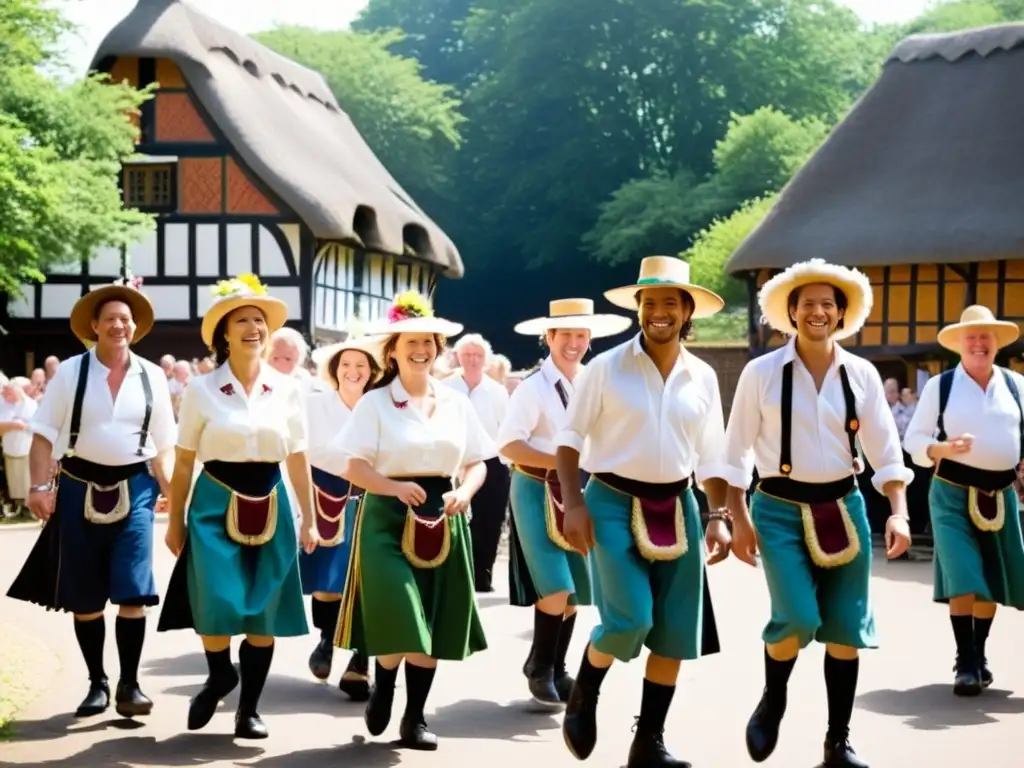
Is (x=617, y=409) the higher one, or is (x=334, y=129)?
(x=334, y=129)

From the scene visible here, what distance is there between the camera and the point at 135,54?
33000 mm

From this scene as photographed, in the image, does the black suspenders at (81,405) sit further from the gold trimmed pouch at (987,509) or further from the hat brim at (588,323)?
the gold trimmed pouch at (987,509)

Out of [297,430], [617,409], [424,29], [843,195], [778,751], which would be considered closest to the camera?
[617,409]

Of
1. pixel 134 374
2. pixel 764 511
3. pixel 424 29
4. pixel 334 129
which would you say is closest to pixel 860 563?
pixel 764 511

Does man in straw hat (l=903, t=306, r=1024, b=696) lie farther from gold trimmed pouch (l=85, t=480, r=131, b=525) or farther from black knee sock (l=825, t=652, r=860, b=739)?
gold trimmed pouch (l=85, t=480, r=131, b=525)

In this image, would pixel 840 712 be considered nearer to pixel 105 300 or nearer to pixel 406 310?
pixel 406 310

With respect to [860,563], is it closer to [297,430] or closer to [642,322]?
[642,322]

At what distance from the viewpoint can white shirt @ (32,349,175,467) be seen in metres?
8.59

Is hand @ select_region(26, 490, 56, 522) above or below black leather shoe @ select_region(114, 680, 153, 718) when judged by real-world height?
above

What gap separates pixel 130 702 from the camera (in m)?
8.45

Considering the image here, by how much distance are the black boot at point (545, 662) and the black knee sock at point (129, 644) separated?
185 cm

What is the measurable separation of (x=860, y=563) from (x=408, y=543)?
1897mm

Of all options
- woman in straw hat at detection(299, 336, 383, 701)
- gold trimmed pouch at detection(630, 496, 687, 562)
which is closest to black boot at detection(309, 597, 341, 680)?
woman in straw hat at detection(299, 336, 383, 701)

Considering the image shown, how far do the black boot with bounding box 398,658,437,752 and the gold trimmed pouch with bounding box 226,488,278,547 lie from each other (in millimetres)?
839
